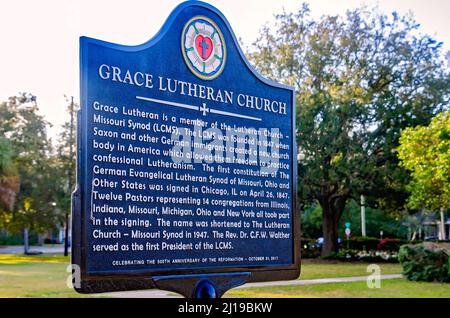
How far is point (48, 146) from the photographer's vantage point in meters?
43.6

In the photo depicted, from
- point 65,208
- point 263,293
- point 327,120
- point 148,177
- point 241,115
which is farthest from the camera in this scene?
point 65,208

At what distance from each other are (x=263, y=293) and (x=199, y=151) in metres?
9.98

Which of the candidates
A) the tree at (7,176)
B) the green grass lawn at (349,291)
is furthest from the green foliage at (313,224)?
the green grass lawn at (349,291)

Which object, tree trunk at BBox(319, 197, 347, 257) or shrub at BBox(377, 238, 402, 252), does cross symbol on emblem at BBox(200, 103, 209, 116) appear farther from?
shrub at BBox(377, 238, 402, 252)

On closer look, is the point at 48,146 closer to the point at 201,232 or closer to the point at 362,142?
the point at 362,142

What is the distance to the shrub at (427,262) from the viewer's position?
62.8 ft

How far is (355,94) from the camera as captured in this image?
32094 mm

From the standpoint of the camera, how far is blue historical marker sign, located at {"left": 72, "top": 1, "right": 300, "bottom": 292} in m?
5.71

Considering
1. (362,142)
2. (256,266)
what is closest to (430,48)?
(362,142)

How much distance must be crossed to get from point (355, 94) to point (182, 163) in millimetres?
26925

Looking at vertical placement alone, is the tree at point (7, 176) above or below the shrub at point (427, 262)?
above

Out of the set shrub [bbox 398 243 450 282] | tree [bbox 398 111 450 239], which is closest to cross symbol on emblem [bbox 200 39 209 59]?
tree [bbox 398 111 450 239]

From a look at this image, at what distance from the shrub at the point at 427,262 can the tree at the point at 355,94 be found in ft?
36.8

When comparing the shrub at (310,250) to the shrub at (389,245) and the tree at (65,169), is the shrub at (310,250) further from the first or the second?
the tree at (65,169)
